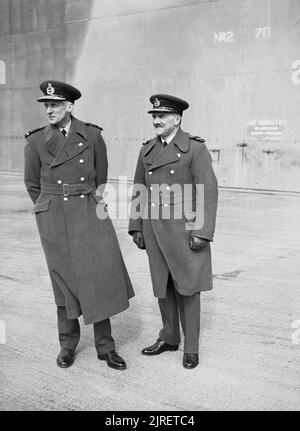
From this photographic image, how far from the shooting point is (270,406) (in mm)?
3047

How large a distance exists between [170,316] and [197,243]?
573mm

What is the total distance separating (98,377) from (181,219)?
107 cm

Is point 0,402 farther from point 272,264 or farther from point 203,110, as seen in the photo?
point 203,110

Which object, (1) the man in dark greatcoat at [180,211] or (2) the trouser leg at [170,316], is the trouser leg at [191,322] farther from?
(2) the trouser leg at [170,316]

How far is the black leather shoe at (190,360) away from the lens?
359cm

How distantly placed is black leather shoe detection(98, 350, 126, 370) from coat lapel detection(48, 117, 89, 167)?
1224 mm

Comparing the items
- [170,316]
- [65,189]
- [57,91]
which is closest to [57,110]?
[57,91]

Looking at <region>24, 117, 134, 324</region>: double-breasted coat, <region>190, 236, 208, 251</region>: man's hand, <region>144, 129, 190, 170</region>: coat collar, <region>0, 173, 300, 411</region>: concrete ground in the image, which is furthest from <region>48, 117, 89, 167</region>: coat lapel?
<region>0, 173, 300, 411</region>: concrete ground

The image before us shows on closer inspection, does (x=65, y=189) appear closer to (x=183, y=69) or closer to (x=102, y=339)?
(x=102, y=339)

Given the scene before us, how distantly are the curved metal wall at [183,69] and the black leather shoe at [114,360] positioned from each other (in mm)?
8177

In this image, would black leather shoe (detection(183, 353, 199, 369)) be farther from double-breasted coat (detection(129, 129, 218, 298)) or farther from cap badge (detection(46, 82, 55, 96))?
cap badge (detection(46, 82, 55, 96))

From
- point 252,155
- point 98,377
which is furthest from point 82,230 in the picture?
point 252,155

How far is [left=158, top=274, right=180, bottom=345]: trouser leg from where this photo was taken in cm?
385

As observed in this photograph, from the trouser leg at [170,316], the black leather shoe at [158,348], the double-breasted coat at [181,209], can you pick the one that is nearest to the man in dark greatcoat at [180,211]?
the double-breasted coat at [181,209]
